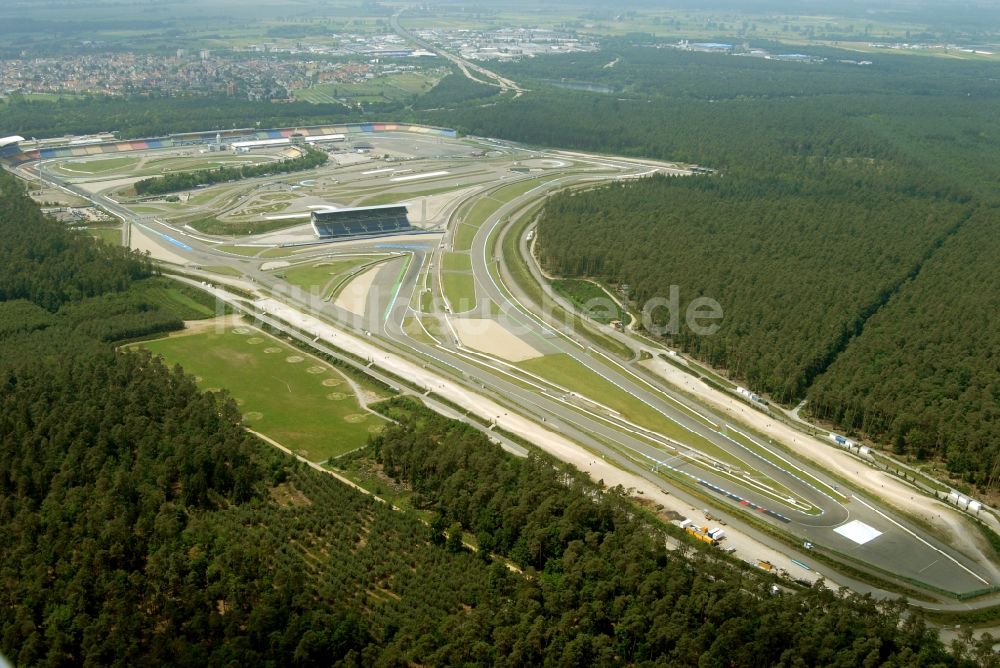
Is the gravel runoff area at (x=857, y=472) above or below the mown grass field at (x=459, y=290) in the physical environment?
below

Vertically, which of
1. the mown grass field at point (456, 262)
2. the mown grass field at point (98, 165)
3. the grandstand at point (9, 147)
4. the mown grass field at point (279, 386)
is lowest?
the mown grass field at point (279, 386)

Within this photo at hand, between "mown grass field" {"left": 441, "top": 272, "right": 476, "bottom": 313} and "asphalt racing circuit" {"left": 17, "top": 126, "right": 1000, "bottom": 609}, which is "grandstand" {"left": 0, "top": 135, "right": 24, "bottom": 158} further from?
"mown grass field" {"left": 441, "top": 272, "right": 476, "bottom": 313}

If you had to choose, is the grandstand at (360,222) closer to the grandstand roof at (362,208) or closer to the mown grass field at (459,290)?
the grandstand roof at (362,208)

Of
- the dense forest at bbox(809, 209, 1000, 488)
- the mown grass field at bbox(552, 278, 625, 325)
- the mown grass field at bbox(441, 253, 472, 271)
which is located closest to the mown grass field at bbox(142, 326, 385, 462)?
the mown grass field at bbox(441, 253, 472, 271)

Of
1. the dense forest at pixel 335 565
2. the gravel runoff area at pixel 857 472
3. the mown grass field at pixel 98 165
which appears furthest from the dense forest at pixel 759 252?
the mown grass field at pixel 98 165

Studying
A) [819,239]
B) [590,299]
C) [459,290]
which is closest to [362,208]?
[459,290]

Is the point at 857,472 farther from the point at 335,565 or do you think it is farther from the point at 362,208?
the point at 362,208
